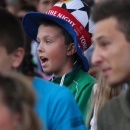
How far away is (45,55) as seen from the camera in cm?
518

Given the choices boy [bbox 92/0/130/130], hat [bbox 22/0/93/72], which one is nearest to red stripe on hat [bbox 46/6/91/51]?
hat [bbox 22/0/93/72]

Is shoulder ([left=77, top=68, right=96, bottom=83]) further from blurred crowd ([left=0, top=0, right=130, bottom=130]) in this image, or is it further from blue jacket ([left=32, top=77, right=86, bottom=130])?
blue jacket ([left=32, top=77, right=86, bottom=130])

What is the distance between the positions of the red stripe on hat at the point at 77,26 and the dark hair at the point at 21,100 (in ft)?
7.72

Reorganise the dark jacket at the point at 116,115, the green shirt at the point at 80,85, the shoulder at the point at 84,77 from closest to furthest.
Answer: the dark jacket at the point at 116,115 → the green shirt at the point at 80,85 → the shoulder at the point at 84,77

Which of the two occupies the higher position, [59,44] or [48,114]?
[59,44]

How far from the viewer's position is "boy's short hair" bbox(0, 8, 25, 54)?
421cm

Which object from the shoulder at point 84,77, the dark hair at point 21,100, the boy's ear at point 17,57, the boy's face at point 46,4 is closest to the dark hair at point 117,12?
the boy's ear at point 17,57

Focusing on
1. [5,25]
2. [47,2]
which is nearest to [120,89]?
[5,25]

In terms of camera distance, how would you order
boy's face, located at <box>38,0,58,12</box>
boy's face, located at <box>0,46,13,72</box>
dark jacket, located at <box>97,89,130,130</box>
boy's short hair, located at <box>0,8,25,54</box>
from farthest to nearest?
boy's face, located at <box>38,0,58,12</box> → boy's short hair, located at <box>0,8,25,54</box> → boy's face, located at <box>0,46,13,72</box> → dark jacket, located at <box>97,89,130,130</box>

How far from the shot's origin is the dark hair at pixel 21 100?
283 cm

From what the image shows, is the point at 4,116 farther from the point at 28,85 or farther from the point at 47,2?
the point at 47,2

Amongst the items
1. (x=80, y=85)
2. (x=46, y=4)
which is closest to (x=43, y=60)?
(x=80, y=85)

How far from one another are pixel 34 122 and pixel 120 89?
2.03m

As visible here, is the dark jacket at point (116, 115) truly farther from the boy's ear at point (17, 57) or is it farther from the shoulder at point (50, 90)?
the boy's ear at point (17, 57)
